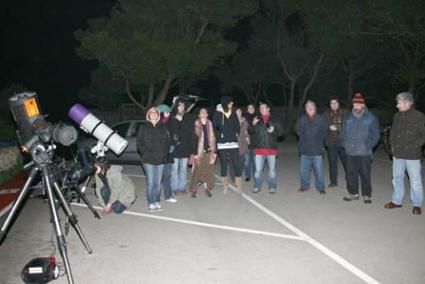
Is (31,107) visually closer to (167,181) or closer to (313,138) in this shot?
(167,181)

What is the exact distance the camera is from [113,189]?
26.4ft

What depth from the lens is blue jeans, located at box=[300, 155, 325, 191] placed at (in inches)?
380

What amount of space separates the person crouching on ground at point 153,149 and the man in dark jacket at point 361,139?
3.17 m

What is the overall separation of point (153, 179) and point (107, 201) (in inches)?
33.0

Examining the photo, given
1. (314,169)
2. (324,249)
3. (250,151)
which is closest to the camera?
(324,249)

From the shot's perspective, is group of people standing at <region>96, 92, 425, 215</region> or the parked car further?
the parked car

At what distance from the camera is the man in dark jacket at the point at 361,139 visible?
8.53 metres

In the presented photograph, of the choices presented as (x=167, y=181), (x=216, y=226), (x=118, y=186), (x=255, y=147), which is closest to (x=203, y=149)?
(x=167, y=181)

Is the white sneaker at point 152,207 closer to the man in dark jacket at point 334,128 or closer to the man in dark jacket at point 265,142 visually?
the man in dark jacket at point 265,142

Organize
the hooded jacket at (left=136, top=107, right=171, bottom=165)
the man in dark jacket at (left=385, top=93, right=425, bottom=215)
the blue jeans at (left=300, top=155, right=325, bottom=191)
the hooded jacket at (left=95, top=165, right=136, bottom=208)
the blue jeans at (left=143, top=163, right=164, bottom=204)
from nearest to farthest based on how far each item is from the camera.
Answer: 1. the man in dark jacket at (left=385, top=93, right=425, bottom=215)
2. the hooded jacket at (left=95, top=165, right=136, bottom=208)
3. the hooded jacket at (left=136, top=107, right=171, bottom=165)
4. the blue jeans at (left=143, top=163, right=164, bottom=204)
5. the blue jeans at (left=300, top=155, right=325, bottom=191)

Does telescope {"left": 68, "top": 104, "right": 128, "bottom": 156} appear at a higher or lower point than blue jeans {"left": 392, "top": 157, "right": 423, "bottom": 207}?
higher

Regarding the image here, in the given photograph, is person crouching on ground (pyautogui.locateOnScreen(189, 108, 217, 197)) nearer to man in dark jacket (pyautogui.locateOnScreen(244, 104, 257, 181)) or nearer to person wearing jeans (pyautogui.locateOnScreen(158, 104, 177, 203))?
person wearing jeans (pyautogui.locateOnScreen(158, 104, 177, 203))

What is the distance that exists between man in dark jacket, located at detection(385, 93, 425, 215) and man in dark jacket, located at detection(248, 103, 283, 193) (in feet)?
7.94

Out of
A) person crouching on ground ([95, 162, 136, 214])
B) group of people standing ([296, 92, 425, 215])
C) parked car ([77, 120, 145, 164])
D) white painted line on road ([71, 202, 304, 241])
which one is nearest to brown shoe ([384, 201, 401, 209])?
group of people standing ([296, 92, 425, 215])
